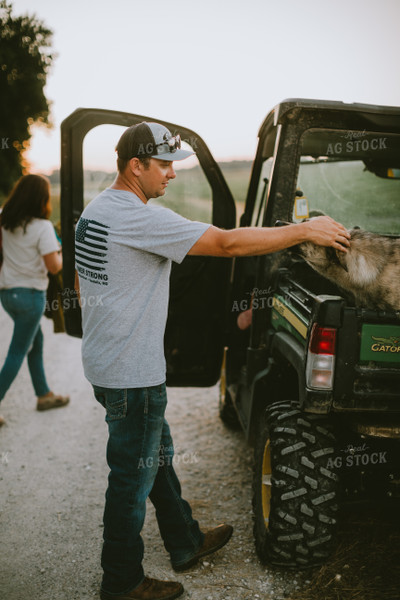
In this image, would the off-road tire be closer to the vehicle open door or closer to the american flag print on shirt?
the american flag print on shirt

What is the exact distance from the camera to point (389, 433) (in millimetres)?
2418

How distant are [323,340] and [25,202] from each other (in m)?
3.23

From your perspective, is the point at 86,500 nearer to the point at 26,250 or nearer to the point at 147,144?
the point at 26,250

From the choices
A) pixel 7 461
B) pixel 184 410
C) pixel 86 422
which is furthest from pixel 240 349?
pixel 7 461

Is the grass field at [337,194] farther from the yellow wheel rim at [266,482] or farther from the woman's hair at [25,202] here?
the yellow wheel rim at [266,482]

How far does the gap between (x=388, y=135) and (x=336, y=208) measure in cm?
62

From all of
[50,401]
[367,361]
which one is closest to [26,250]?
[50,401]

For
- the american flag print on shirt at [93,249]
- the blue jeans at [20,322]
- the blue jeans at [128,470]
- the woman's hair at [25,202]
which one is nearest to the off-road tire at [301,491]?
the blue jeans at [128,470]

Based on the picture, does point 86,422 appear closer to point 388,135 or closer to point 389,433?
point 389,433

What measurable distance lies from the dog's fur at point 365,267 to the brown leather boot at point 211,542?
1.55m

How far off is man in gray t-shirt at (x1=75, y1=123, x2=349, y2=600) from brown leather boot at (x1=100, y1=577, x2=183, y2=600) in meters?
0.02

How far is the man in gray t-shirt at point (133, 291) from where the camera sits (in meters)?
2.23

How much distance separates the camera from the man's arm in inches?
87.2

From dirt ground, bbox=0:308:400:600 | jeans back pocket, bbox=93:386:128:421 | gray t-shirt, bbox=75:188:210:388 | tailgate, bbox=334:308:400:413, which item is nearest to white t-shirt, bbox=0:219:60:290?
dirt ground, bbox=0:308:400:600
